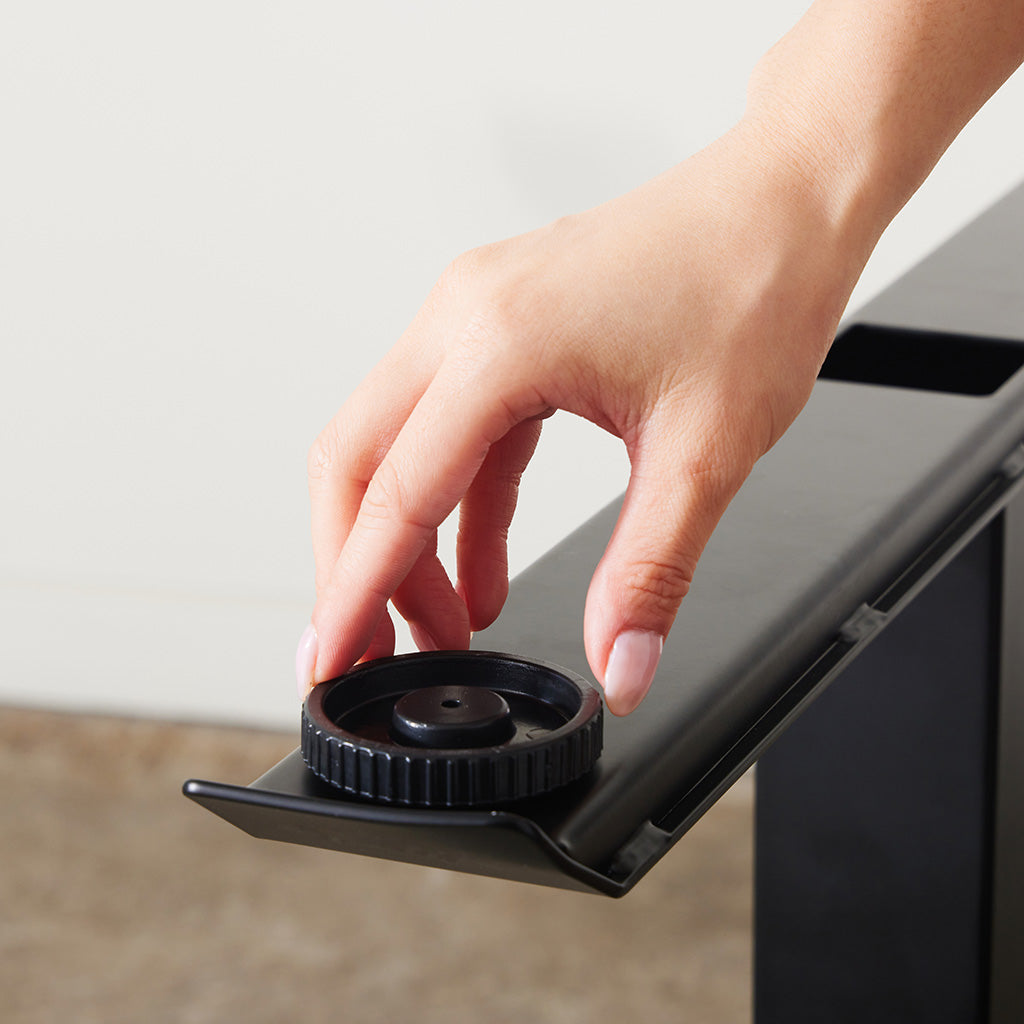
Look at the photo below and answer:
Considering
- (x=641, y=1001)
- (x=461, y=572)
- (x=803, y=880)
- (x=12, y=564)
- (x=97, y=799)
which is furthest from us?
(x=12, y=564)

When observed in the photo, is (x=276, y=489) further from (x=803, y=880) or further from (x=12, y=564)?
(x=803, y=880)

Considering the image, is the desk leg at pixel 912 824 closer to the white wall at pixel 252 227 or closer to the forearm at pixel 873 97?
the forearm at pixel 873 97

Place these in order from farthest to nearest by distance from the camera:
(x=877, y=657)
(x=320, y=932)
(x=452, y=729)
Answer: (x=320, y=932) < (x=877, y=657) < (x=452, y=729)

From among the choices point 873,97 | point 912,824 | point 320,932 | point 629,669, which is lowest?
point 320,932

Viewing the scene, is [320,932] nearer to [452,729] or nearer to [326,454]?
[326,454]

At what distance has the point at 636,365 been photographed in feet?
1.65

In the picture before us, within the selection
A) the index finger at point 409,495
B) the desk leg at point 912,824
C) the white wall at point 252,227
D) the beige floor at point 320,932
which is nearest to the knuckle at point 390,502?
the index finger at point 409,495

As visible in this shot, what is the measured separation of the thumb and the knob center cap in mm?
50

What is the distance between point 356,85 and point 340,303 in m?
0.27

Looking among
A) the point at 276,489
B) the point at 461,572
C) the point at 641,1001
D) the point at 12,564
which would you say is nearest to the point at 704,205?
the point at 461,572

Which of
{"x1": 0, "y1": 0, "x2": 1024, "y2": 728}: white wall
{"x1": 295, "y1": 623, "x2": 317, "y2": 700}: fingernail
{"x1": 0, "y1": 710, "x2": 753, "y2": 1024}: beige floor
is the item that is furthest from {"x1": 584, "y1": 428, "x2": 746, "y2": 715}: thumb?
{"x1": 0, "y1": 0, "x2": 1024, "y2": 728}: white wall

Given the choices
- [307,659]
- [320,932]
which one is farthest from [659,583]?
[320,932]

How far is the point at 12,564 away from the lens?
2.09 meters

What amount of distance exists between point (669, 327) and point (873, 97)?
129 millimetres
